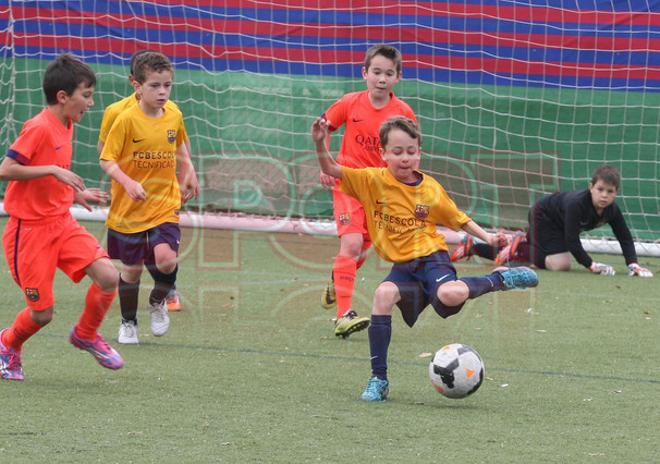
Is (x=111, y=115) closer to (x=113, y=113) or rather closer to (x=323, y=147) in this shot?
(x=113, y=113)

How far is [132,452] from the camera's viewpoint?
4.18 m

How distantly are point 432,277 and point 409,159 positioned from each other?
538 millimetres

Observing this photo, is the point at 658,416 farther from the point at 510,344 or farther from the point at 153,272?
the point at 153,272

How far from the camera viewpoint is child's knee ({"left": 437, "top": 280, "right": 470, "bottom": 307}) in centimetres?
535

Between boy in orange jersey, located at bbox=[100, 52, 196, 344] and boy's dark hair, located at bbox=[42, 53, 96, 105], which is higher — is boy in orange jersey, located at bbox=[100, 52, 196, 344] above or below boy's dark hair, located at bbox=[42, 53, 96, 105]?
below

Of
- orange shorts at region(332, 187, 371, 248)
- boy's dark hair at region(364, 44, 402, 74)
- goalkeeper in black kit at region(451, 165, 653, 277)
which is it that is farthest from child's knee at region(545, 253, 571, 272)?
boy's dark hair at region(364, 44, 402, 74)

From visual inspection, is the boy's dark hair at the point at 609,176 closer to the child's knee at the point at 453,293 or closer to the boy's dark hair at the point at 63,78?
the child's knee at the point at 453,293

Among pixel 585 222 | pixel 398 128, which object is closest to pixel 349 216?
pixel 398 128

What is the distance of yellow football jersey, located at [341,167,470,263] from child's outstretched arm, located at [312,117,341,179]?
0.08 m

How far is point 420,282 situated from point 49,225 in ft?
5.47

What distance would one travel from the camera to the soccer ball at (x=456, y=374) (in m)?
4.99

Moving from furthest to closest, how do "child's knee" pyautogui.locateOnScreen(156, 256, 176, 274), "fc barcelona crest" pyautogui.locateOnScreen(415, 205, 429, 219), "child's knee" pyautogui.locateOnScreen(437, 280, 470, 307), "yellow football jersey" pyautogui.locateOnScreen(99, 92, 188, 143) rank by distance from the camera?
1. "yellow football jersey" pyautogui.locateOnScreen(99, 92, 188, 143)
2. "child's knee" pyautogui.locateOnScreen(156, 256, 176, 274)
3. "fc barcelona crest" pyautogui.locateOnScreen(415, 205, 429, 219)
4. "child's knee" pyautogui.locateOnScreen(437, 280, 470, 307)

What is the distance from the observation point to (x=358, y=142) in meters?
7.18

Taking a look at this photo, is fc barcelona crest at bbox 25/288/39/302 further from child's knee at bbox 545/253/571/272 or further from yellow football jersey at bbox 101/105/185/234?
child's knee at bbox 545/253/571/272
